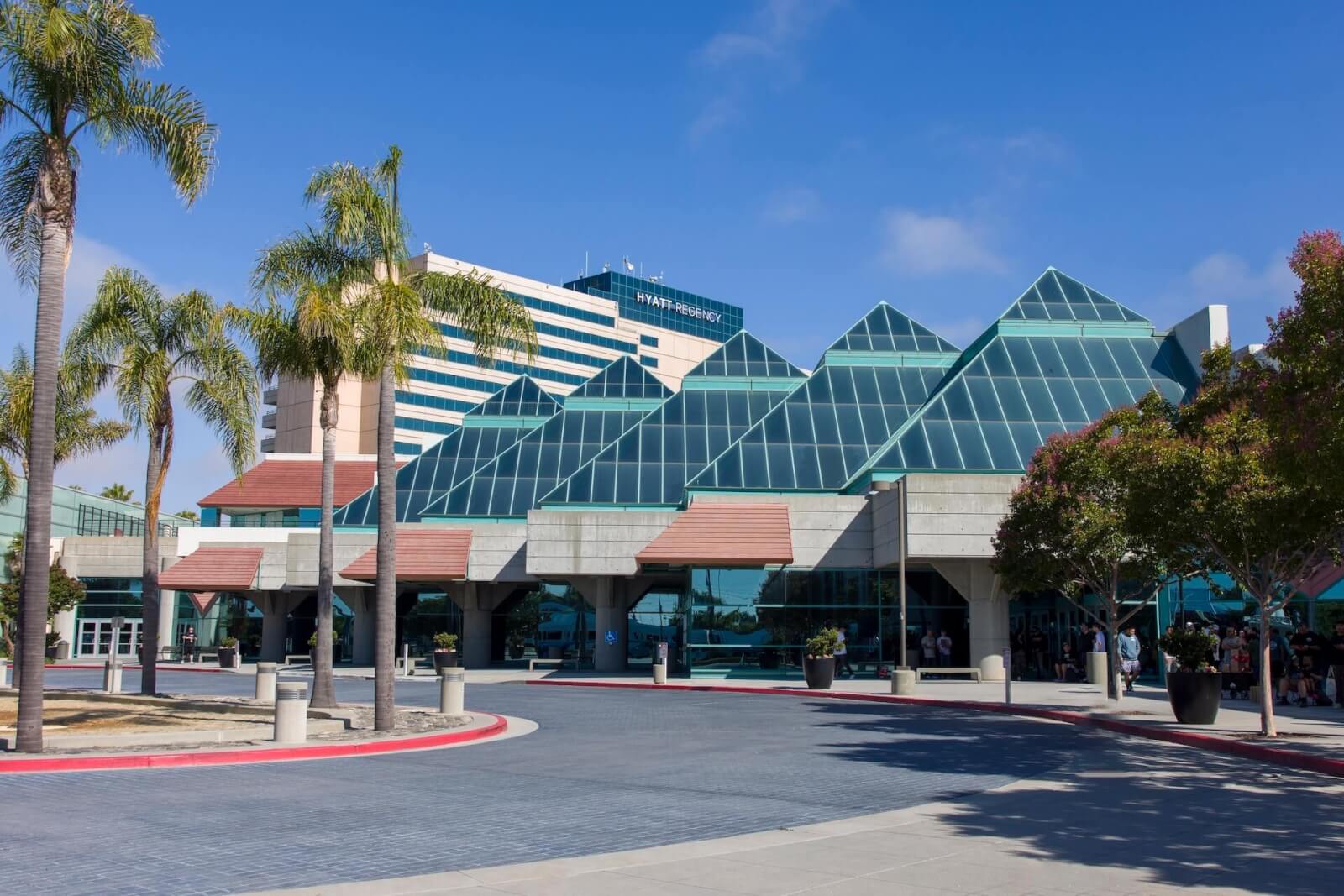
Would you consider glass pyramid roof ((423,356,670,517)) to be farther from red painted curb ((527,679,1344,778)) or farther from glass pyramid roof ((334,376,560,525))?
red painted curb ((527,679,1344,778))

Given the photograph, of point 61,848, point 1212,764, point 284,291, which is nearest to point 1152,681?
point 1212,764

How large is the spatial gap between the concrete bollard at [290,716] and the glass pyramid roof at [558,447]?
29.8 meters

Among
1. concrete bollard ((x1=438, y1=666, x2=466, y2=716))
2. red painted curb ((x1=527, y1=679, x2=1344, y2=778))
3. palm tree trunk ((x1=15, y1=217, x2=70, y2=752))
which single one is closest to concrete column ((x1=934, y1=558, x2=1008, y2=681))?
red painted curb ((x1=527, y1=679, x2=1344, y2=778))

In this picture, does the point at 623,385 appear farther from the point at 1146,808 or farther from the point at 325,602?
the point at 1146,808

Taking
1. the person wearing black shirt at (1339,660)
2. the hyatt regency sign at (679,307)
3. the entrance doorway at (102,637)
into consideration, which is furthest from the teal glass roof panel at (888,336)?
the hyatt regency sign at (679,307)

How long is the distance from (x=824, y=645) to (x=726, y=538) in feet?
20.6

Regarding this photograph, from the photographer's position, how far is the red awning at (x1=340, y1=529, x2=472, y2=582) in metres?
42.8

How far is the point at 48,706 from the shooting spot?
23891mm

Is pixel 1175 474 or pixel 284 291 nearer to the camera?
pixel 1175 474

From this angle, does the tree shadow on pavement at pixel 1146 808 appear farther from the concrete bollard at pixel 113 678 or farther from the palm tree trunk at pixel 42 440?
the concrete bollard at pixel 113 678

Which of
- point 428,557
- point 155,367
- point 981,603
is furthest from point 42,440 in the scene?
point 428,557

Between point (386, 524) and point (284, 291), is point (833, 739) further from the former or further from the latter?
point (284, 291)

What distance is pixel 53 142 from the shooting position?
58.3ft

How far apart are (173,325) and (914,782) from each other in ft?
70.8
